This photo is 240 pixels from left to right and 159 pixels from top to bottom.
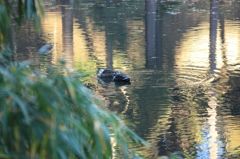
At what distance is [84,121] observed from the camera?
9.48ft

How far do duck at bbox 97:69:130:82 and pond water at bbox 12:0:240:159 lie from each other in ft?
0.72

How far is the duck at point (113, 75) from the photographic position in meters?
10.0

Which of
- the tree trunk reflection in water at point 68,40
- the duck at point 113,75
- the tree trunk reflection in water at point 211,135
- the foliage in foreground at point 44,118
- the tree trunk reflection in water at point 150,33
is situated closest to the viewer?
the foliage in foreground at point 44,118

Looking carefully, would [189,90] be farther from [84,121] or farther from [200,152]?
[84,121]

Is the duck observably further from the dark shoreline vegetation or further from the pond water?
Result: the dark shoreline vegetation

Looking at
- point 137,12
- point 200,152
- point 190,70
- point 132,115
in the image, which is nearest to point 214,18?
point 137,12

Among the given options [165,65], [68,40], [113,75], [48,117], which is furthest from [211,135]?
[68,40]

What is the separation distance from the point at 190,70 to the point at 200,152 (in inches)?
197

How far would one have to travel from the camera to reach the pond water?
22.6 feet

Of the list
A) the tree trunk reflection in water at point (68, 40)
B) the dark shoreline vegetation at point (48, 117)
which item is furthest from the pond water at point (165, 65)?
the dark shoreline vegetation at point (48, 117)

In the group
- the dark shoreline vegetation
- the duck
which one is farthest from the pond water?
the dark shoreline vegetation

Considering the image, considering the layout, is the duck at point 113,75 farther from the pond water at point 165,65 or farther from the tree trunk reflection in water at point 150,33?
the tree trunk reflection in water at point 150,33

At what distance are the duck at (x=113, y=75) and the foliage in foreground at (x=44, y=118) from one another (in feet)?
23.5

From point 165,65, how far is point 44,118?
9.29 metres
